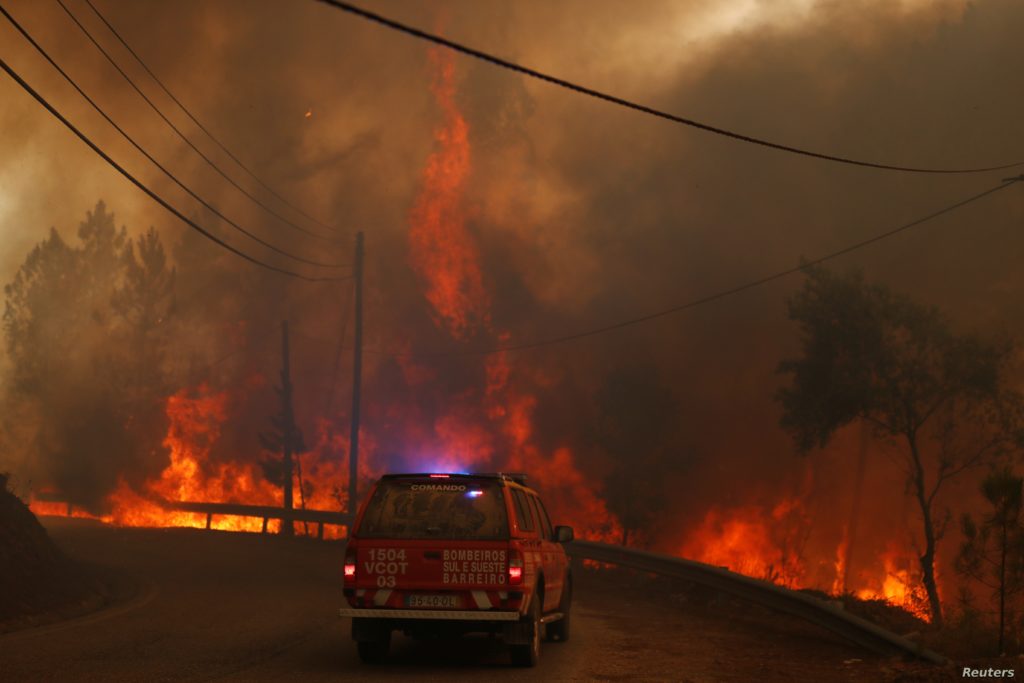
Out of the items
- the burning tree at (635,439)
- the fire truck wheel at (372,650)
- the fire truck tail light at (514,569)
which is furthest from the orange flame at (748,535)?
the fire truck tail light at (514,569)

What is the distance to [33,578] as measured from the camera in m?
16.2

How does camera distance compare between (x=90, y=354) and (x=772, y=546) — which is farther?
(x=90, y=354)

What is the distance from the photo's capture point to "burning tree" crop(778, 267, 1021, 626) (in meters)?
30.4

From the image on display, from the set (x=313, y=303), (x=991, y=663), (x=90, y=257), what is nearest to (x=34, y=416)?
(x=90, y=257)

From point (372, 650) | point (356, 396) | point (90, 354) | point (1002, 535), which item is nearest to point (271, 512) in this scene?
point (356, 396)

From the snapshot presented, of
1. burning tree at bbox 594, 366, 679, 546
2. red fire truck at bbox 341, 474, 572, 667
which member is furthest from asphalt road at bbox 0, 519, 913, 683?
burning tree at bbox 594, 366, 679, 546

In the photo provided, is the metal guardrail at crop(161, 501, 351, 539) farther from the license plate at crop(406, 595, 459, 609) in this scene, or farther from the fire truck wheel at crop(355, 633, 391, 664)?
the license plate at crop(406, 595, 459, 609)

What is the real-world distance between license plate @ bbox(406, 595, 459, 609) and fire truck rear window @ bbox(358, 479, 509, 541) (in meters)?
0.56

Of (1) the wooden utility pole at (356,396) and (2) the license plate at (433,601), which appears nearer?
(2) the license plate at (433,601)

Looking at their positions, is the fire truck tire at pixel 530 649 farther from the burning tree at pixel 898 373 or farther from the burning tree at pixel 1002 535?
the burning tree at pixel 898 373

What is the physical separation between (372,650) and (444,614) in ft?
3.57

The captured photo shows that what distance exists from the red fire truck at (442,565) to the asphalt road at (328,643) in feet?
1.42

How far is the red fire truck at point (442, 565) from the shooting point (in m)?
10.2

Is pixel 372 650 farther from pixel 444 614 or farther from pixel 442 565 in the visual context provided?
pixel 442 565
